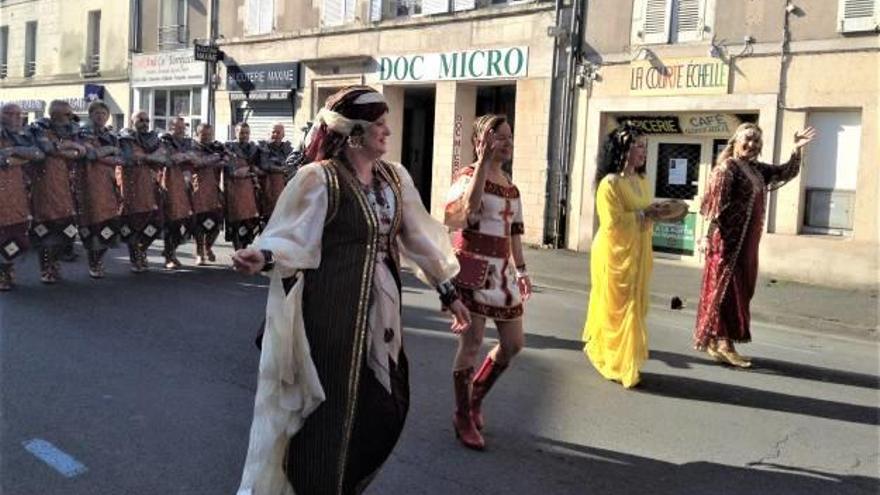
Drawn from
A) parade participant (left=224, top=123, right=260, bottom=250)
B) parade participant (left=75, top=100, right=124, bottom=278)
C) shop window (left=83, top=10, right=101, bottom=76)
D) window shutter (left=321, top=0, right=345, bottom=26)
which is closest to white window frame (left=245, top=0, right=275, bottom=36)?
window shutter (left=321, top=0, right=345, bottom=26)

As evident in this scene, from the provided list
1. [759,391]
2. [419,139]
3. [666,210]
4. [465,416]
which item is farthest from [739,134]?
[419,139]

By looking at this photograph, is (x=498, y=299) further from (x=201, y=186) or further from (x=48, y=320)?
(x=201, y=186)

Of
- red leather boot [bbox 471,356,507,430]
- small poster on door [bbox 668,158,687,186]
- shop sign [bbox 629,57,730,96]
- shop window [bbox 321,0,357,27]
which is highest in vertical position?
shop window [bbox 321,0,357,27]

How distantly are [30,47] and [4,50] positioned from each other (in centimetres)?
234

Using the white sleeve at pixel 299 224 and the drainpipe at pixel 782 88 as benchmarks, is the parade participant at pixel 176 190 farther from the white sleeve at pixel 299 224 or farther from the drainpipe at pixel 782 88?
the drainpipe at pixel 782 88

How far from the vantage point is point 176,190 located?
1068 centimetres

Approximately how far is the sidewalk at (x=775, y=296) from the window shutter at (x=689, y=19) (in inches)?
148

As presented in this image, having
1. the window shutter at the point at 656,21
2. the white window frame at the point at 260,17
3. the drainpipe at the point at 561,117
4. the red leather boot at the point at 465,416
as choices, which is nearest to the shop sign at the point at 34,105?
the white window frame at the point at 260,17

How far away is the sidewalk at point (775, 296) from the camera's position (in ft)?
32.0

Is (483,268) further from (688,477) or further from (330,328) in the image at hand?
(330,328)

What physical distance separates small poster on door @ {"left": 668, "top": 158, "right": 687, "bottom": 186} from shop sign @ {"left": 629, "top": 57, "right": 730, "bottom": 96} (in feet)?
3.93

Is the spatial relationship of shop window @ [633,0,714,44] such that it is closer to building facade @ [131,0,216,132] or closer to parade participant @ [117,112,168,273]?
parade participant @ [117,112,168,273]

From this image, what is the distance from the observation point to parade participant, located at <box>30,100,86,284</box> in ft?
29.7

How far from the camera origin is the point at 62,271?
33.4 ft
